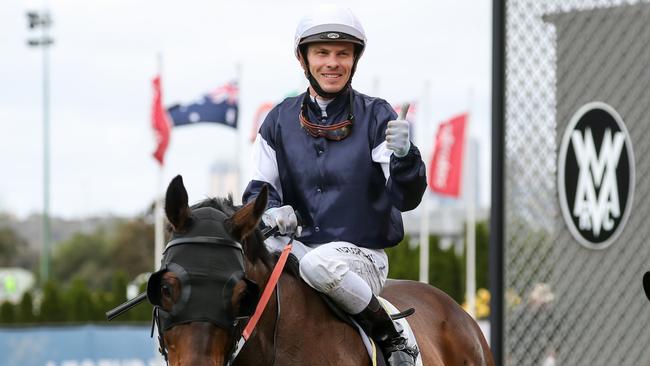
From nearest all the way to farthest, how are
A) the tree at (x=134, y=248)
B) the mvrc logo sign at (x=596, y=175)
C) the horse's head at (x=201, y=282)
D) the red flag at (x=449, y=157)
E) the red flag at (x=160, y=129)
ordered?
the horse's head at (x=201, y=282) → the mvrc logo sign at (x=596, y=175) → the red flag at (x=160, y=129) → the red flag at (x=449, y=157) → the tree at (x=134, y=248)

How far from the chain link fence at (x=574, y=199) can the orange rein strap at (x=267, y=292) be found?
2.74 metres

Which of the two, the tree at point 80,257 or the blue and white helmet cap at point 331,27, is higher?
the blue and white helmet cap at point 331,27

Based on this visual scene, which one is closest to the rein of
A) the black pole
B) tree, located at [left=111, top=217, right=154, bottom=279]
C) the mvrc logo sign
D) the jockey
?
the jockey

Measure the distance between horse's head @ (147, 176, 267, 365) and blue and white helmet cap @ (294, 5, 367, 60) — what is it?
104cm

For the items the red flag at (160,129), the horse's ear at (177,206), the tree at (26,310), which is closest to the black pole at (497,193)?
the horse's ear at (177,206)

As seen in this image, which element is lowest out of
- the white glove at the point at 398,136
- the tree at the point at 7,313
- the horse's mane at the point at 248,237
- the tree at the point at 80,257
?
Result: the tree at the point at 80,257

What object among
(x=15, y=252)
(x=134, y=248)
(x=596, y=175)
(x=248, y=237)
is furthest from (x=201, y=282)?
(x=15, y=252)

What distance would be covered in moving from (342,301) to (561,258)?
279 cm

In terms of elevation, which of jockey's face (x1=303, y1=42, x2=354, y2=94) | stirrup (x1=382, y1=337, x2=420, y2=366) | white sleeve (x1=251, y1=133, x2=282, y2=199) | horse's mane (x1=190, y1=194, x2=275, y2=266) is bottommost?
stirrup (x1=382, y1=337, x2=420, y2=366)

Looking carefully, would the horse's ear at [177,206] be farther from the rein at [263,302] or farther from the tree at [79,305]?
the tree at [79,305]

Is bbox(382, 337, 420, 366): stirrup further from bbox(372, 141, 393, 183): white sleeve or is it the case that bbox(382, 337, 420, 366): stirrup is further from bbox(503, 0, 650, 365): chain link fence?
bbox(503, 0, 650, 365): chain link fence

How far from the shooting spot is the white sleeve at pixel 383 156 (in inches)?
189

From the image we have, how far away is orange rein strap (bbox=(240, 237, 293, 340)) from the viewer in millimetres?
4071

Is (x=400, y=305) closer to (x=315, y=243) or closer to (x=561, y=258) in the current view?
(x=315, y=243)
